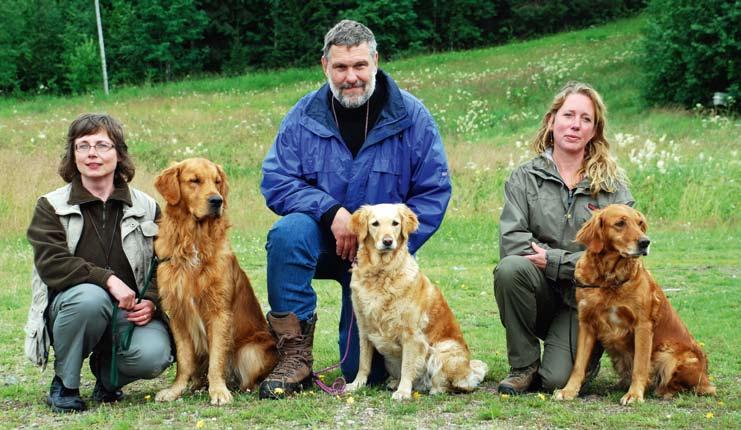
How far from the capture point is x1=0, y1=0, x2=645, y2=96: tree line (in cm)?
4238

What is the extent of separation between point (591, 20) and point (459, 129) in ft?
94.3

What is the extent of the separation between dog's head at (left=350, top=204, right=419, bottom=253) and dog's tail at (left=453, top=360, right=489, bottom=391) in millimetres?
847

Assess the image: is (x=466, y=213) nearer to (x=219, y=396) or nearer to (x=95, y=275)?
(x=219, y=396)

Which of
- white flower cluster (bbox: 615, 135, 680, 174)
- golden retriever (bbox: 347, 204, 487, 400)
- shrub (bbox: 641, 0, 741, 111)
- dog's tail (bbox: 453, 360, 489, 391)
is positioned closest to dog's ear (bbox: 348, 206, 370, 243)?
golden retriever (bbox: 347, 204, 487, 400)

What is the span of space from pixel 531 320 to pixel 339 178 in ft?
4.71

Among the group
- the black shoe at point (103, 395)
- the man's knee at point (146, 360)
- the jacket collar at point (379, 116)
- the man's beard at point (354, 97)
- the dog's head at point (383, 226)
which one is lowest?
the black shoe at point (103, 395)

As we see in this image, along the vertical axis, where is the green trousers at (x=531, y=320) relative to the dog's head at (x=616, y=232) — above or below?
below

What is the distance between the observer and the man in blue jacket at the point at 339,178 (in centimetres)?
481

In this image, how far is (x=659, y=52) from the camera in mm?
22828

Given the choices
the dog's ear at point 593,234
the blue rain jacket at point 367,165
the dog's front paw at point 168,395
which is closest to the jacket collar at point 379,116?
the blue rain jacket at point 367,165

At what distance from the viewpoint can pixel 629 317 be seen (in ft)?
14.6

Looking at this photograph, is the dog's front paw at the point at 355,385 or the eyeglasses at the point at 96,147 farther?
the dog's front paw at the point at 355,385

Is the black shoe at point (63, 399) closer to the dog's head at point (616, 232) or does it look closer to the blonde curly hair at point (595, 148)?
the dog's head at point (616, 232)

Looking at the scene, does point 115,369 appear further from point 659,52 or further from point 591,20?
point 591,20
